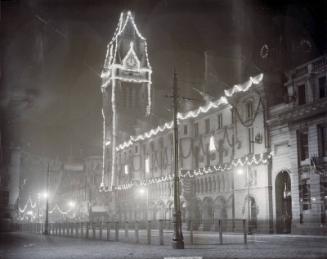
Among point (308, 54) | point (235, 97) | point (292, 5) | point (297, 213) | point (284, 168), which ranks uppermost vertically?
point (292, 5)

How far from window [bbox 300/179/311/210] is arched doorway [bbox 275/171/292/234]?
18.5ft

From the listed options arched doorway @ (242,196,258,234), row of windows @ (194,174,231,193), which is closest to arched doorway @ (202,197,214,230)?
row of windows @ (194,174,231,193)

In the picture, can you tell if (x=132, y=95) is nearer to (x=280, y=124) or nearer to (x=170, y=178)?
(x=170, y=178)

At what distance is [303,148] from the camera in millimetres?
47000

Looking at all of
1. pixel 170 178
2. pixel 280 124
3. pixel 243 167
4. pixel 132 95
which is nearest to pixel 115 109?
pixel 132 95

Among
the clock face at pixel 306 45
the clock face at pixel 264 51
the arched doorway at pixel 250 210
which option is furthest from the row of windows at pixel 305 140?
the clock face at pixel 264 51

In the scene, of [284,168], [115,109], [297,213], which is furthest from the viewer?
[115,109]

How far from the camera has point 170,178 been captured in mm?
75500

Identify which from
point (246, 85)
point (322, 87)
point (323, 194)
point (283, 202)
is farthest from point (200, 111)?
point (323, 194)

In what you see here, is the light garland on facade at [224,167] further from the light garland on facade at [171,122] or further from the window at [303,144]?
the light garland on facade at [171,122]

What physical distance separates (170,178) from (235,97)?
68.6ft

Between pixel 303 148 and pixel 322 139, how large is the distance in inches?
118

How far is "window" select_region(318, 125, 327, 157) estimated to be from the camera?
1726 inches

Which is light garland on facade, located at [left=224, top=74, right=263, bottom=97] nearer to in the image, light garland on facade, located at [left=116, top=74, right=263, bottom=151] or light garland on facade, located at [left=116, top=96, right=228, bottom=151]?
light garland on facade, located at [left=116, top=74, right=263, bottom=151]
